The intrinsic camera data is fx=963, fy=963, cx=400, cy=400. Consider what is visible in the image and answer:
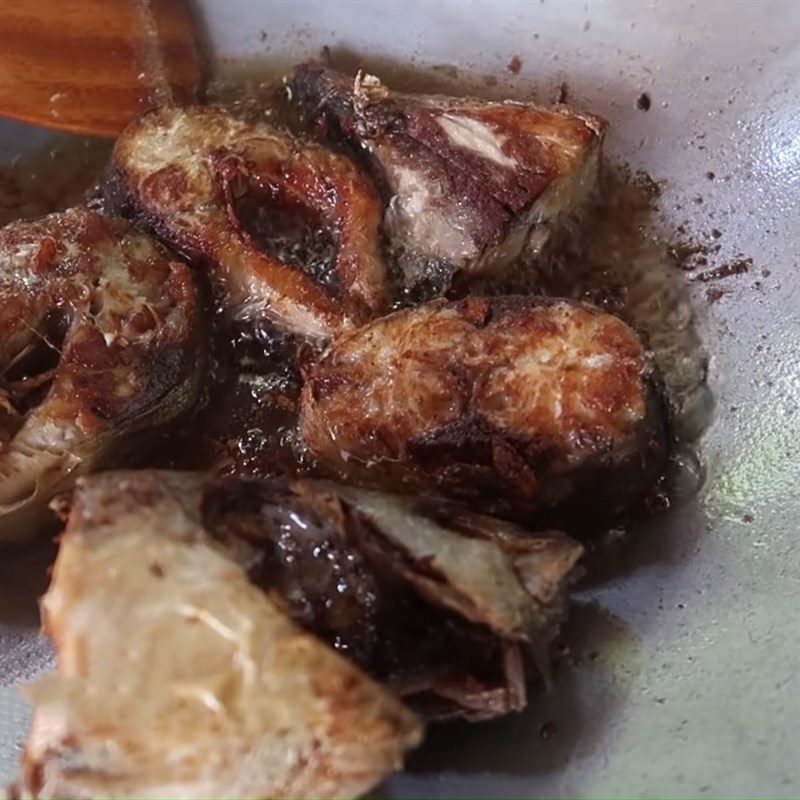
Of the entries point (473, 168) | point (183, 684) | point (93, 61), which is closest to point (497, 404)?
point (473, 168)

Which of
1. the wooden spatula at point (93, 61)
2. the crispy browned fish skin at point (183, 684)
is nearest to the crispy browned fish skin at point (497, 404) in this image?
the crispy browned fish skin at point (183, 684)

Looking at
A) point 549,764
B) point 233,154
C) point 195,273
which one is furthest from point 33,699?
point 233,154

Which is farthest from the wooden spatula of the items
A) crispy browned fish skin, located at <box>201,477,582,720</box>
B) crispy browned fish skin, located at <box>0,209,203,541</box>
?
crispy browned fish skin, located at <box>201,477,582,720</box>

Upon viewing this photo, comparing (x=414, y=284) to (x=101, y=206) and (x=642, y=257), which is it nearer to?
(x=642, y=257)

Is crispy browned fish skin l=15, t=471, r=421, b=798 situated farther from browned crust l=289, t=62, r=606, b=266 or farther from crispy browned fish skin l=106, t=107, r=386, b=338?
browned crust l=289, t=62, r=606, b=266

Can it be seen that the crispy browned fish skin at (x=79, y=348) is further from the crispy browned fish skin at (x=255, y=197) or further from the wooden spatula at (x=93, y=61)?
the wooden spatula at (x=93, y=61)

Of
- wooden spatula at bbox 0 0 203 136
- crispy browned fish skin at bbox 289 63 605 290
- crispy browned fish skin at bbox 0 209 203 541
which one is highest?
crispy browned fish skin at bbox 289 63 605 290
